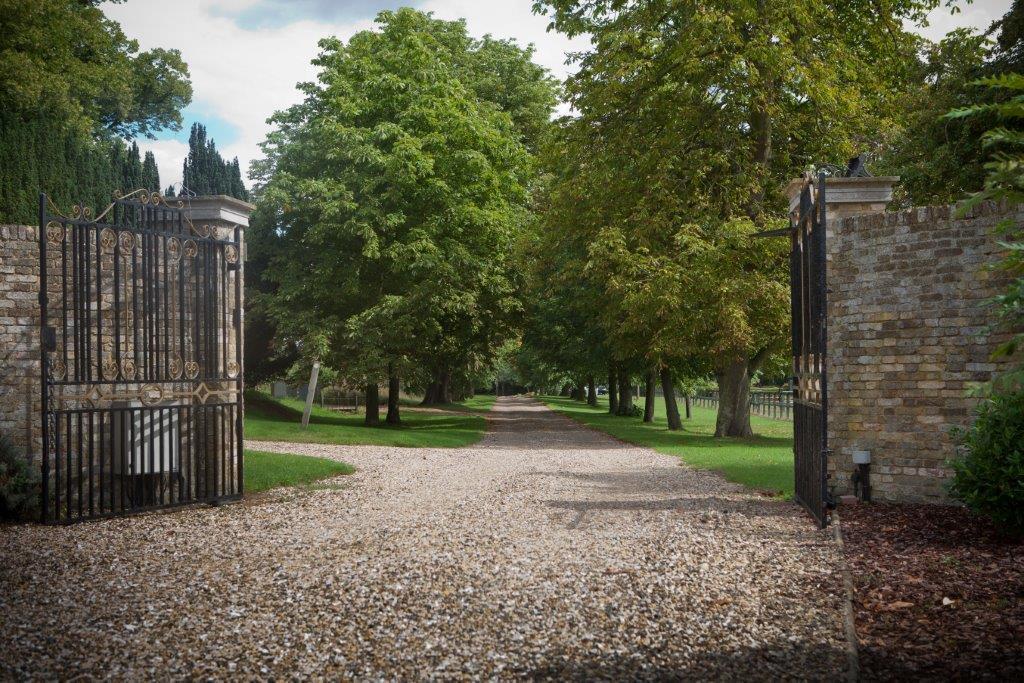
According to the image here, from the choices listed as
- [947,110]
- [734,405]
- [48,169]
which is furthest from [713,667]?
[48,169]

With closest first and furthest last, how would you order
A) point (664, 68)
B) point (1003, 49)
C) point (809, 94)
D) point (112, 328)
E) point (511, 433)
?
1. point (112, 328)
2. point (809, 94)
3. point (664, 68)
4. point (1003, 49)
5. point (511, 433)

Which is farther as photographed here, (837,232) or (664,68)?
(664,68)

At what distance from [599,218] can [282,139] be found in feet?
36.6

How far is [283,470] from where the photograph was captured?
1212 cm

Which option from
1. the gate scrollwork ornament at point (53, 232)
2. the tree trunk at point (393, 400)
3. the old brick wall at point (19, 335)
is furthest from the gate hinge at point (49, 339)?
the tree trunk at point (393, 400)

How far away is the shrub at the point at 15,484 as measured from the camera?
26.6 feet

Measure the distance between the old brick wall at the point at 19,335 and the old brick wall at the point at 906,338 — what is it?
339 inches

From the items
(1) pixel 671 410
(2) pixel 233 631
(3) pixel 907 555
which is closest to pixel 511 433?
(1) pixel 671 410

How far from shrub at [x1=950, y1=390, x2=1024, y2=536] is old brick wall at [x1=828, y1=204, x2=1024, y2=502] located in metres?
1.54

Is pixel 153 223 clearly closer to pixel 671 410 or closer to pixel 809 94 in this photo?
pixel 809 94

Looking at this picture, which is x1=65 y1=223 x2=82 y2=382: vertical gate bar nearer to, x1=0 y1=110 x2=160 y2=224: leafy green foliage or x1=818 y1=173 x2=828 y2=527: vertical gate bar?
x1=818 y1=173 x2=828 y2=527: vertical gate bar

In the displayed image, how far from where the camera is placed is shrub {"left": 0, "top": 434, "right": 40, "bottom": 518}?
8.12 meters

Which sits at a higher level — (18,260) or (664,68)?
(664,68)

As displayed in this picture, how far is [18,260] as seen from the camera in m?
8.70
